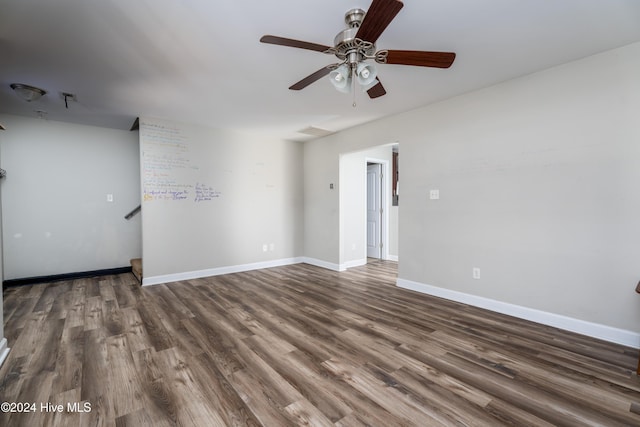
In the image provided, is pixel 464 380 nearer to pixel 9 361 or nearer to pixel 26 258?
pixel 9 361

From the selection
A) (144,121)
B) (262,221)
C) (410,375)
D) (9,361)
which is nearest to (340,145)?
(262,221)

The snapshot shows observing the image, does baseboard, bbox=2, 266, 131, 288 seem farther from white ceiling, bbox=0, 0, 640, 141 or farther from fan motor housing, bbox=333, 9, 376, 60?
fan motor housing, bbox=333, 9, 376, 60

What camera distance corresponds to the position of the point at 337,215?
521 centimetres

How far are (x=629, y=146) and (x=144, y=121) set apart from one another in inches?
223

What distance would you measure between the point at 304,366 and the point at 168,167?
149 inches

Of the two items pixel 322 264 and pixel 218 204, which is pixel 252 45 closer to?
pixel 218 204

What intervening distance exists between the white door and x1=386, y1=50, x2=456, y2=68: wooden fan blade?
14.1 feet

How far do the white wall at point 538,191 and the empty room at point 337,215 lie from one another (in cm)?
2

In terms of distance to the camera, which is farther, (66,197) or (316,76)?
(66,197)

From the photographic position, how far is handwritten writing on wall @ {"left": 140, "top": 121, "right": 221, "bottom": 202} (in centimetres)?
427

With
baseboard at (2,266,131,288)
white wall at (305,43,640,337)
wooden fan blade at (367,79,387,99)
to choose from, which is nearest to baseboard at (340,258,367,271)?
white wall at (305,43,640,337)

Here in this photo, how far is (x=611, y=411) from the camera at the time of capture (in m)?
1.63

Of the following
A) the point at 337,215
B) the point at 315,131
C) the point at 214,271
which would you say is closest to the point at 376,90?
the point at 315,131

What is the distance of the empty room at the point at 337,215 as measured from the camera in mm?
1821
